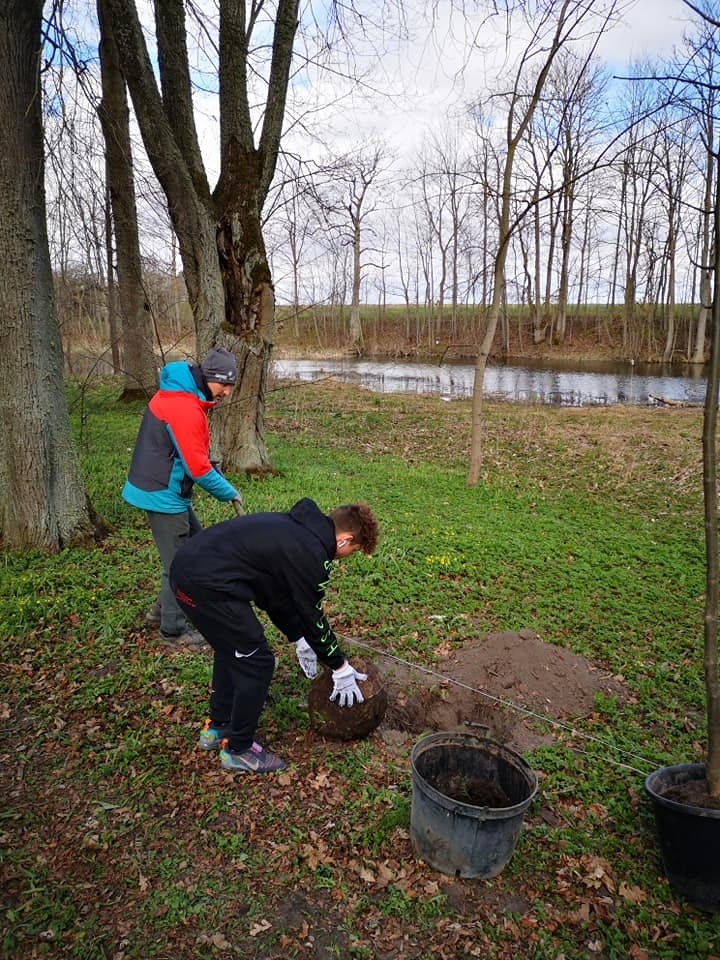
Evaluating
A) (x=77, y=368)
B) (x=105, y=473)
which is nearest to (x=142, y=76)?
(x=105, y=473)

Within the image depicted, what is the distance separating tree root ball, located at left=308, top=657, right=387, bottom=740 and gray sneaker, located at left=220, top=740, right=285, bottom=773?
12.9 inches

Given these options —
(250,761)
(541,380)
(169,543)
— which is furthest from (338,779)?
(541,380)

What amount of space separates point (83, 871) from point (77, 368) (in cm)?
2064

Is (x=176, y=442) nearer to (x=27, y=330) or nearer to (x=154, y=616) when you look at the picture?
(x=154, y=616)

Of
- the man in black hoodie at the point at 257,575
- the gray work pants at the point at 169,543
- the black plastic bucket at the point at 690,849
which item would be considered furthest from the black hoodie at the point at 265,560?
the black plastic bucket at the point at 690,849

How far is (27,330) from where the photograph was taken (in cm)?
536

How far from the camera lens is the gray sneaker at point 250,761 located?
3.30 m

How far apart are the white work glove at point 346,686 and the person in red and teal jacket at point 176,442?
1.65m

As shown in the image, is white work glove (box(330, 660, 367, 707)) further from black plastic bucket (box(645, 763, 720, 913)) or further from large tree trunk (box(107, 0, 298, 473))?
large tree trunk (box(107, 0, 298, 473))

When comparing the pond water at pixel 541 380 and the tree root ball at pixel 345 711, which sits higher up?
the pond water at pixel 541 380

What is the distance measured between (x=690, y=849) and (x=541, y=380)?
80.9ft

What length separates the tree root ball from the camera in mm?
3500

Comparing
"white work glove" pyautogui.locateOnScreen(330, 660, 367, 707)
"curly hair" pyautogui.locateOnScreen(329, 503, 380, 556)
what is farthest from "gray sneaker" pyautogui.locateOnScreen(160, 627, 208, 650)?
"curly hair" pyautogui.locateOnScreen(329, 503, 380, 556)

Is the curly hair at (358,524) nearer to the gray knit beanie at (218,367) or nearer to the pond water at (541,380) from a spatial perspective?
the gray knit beanie at (218,367)
